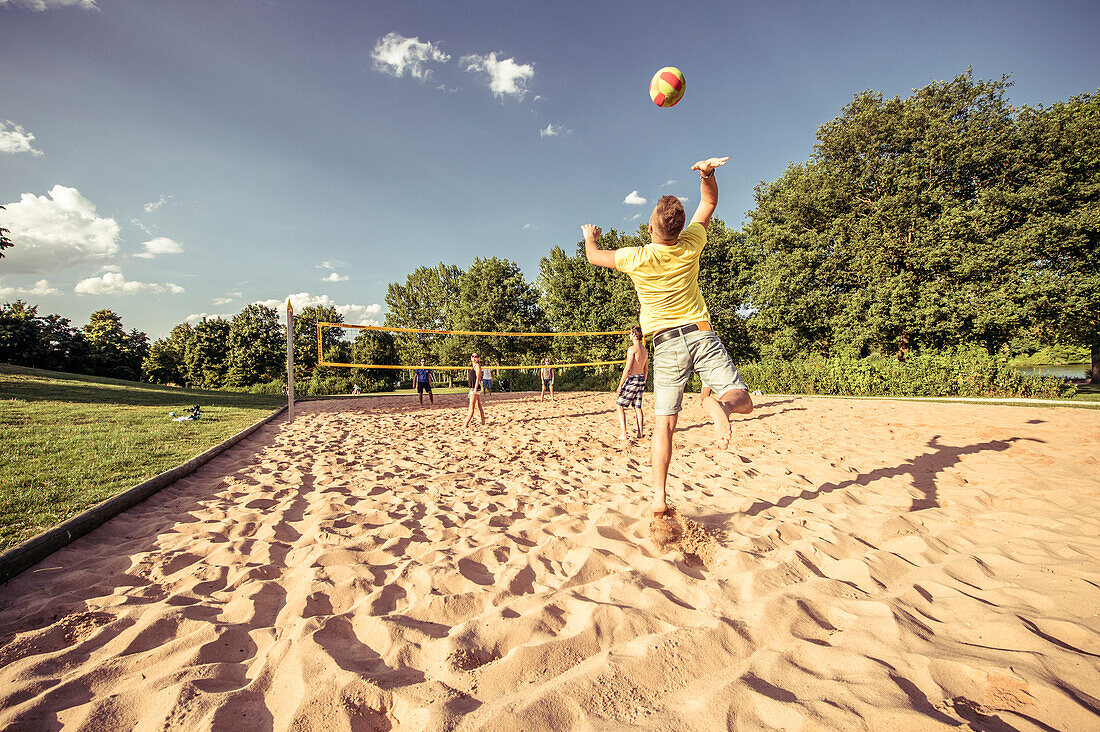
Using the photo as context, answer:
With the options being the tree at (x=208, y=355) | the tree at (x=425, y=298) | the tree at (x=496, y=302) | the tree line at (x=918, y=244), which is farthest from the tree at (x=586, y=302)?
the tree at (x=208, y=355)

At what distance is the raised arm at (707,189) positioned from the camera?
103 inches

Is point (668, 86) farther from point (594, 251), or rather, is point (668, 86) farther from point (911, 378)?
point (911, 378)

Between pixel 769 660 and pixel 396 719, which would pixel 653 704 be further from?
pixel 396 719

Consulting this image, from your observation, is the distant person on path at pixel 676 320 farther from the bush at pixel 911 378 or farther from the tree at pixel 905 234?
the tree at pixel 905 234

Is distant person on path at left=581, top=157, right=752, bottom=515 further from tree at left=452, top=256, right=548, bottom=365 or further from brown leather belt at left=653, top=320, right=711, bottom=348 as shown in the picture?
tree at left=452, top=256, right=548, bottom=365

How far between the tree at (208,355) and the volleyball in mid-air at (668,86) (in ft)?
134

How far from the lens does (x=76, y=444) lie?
15.0 feet

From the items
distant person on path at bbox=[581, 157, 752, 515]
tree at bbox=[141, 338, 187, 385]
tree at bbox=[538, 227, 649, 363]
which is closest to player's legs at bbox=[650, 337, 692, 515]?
distant person on path at bbox=[581, 157, 752, 515]

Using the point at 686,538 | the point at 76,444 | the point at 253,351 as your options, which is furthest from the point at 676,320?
the point at 253,351

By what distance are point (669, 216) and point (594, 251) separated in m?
0.52

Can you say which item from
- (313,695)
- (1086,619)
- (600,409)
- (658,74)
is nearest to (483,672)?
(313,695)

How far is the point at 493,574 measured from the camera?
2.11m

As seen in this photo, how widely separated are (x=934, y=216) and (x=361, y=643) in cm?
2301

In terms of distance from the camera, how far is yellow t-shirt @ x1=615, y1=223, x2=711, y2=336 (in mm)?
2688
